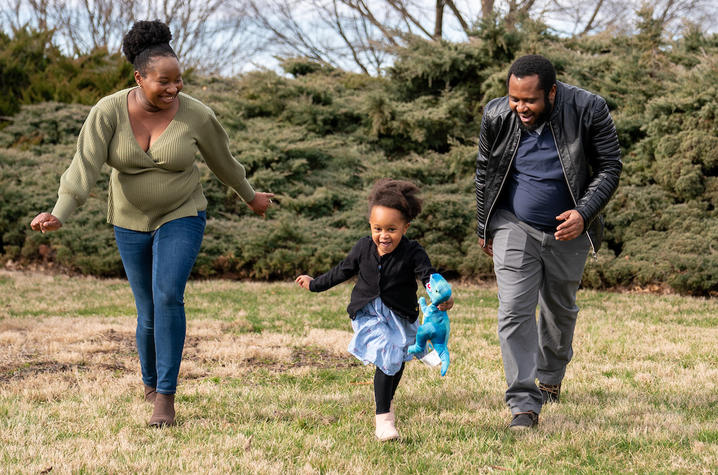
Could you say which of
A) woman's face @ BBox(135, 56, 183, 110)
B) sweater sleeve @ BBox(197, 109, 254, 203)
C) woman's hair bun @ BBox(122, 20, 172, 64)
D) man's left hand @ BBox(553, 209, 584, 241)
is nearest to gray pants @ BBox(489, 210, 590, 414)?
man's left hand @ BBox(553, 209, 584, 241)

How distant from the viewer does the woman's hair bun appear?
3623 millimetres

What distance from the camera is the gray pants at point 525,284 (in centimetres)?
388

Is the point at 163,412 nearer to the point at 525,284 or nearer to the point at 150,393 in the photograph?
the point at 150,393

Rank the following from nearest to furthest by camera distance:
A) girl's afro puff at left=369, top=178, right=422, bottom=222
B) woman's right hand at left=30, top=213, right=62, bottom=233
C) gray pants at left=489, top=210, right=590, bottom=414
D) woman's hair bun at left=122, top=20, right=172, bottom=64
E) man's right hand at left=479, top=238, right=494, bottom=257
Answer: woman's right hand at left=30, top=213, right=62, bottom=233, girl's afro puff at left=369, top=178, right=422, bottom=222, woman's hair bun at left=122, top=20, right=172, bottom=64, gray pants at left=489, top=210, right=590, bottom=414, man's right hand at left=479, top=238, right=494, bottom=257

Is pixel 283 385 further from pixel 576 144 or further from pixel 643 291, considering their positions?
pixel 643 291

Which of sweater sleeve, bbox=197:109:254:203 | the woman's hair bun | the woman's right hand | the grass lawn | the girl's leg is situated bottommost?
the grass lawn

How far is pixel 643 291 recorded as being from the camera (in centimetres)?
995

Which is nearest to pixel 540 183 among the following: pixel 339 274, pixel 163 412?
pixel 339 274

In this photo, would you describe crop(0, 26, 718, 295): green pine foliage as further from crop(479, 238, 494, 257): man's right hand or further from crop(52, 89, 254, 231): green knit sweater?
crop(52, 89, 254, 231): green knit sweater

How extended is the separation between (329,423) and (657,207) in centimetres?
836

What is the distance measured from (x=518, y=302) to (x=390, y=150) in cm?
1048

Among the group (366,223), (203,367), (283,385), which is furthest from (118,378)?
(366,223)

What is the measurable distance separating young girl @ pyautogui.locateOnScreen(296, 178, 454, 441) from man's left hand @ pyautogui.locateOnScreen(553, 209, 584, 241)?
0.73 meters

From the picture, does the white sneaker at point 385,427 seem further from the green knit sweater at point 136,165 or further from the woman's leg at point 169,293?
the green knit sweater at point 136,165
